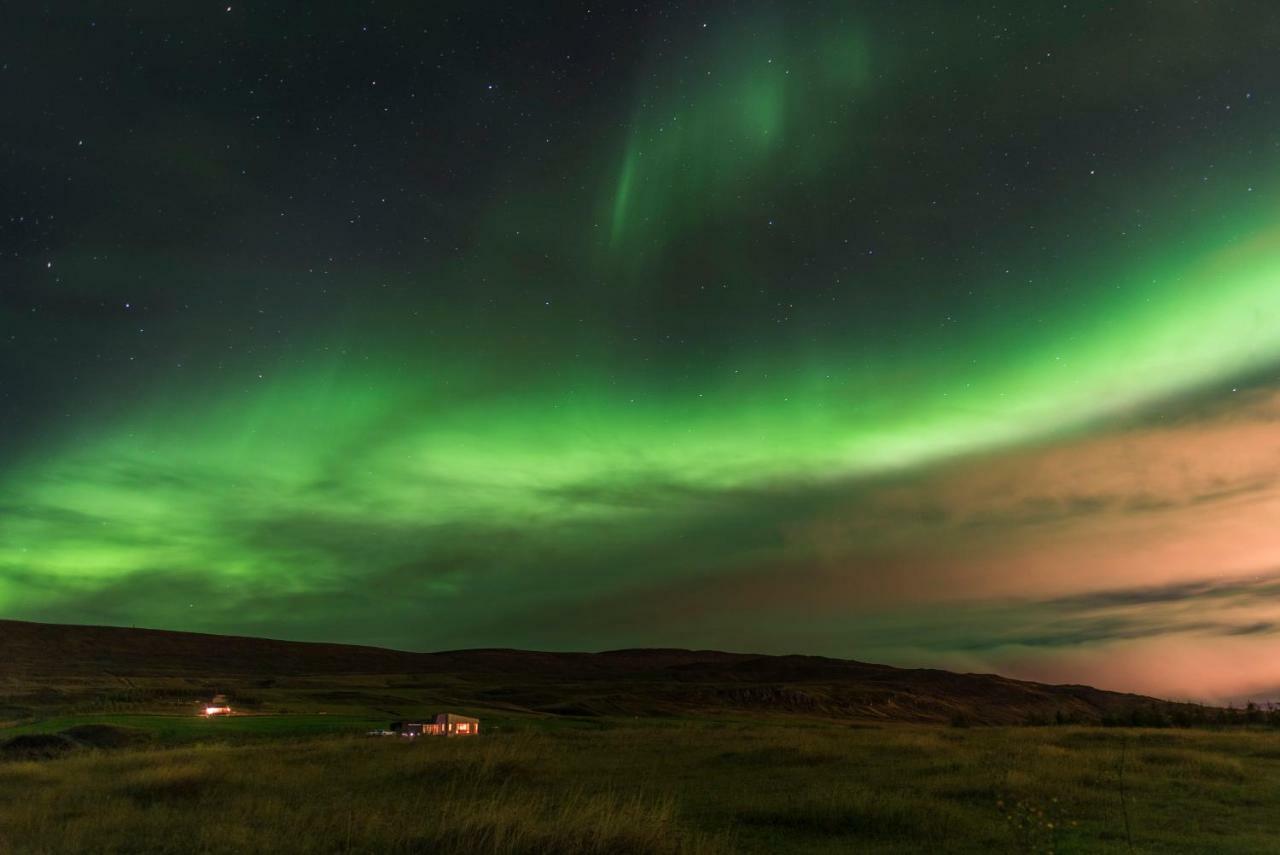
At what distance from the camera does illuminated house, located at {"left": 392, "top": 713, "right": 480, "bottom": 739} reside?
45.2 meters

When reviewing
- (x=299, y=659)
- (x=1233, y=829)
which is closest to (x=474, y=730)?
(x=1233, y=829)

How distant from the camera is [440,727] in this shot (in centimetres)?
4766

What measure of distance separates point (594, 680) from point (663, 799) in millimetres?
157260

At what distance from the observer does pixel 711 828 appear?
15.0 m

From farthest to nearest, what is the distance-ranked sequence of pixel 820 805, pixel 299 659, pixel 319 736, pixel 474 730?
pixel 299 659, pixel 474 730, pixel 319 736, pixel 820 805

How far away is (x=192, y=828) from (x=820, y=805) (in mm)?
10832

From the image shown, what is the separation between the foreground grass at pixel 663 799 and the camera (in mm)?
11742

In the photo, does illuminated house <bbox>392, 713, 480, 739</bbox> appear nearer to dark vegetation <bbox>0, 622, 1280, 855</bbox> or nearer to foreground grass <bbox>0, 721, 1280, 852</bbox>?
dark vegetation <bbox>0, 622, 1280, 855</bbox>

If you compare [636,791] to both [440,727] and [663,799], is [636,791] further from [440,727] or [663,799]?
[440,727]

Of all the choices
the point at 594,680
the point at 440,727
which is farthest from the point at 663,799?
the point at 594,680

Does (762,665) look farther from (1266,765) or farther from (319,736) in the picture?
(1266,765)

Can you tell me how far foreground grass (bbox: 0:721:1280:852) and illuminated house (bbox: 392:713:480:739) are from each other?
1512cm

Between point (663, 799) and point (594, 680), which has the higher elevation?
point (663, 799)

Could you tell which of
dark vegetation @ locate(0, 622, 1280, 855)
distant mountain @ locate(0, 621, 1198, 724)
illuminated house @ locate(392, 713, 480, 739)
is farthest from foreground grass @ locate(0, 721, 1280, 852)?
distant mountain @ locate(0, 621, 1198, 724)
